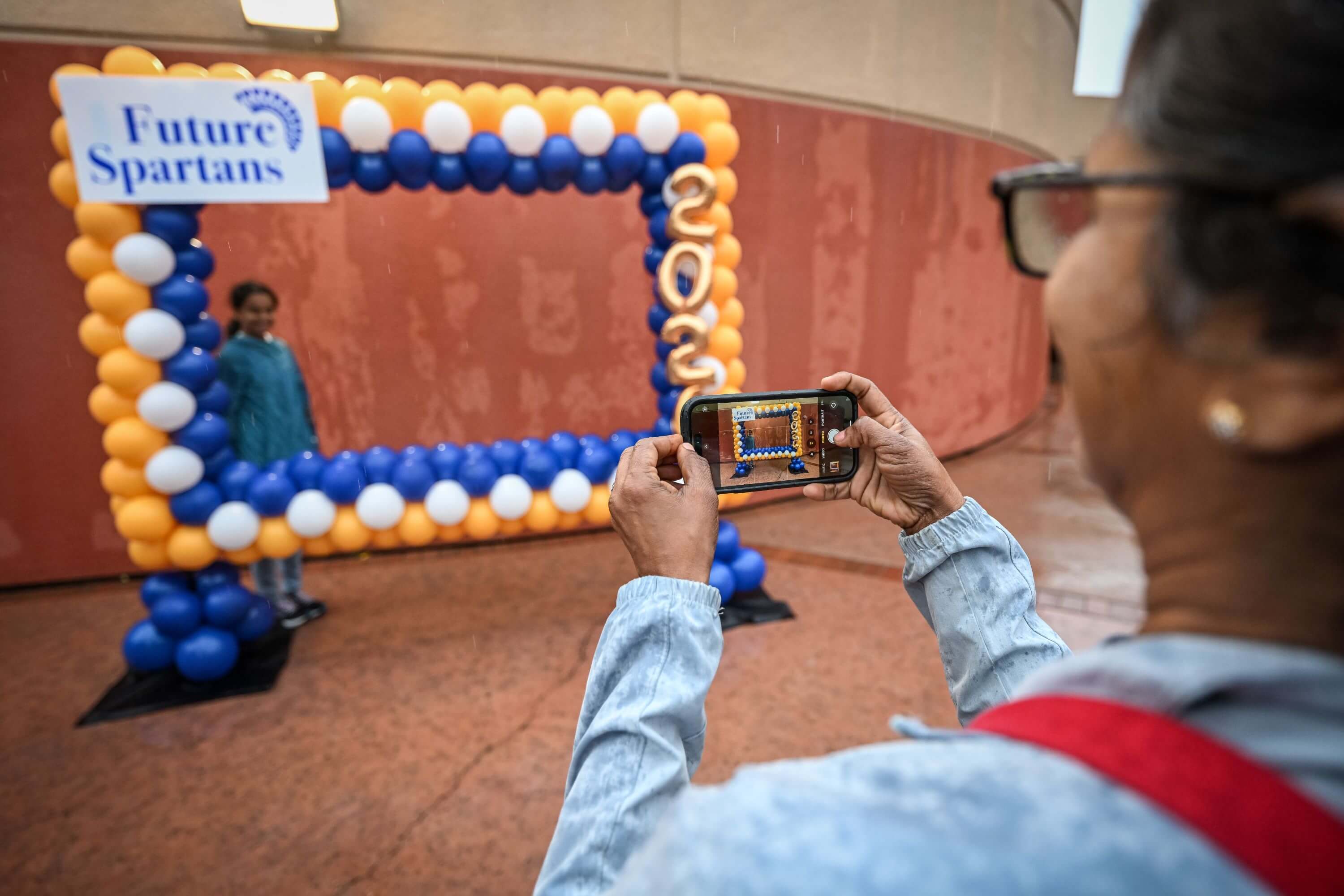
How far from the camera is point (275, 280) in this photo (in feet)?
11.1

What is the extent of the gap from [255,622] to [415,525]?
78cm

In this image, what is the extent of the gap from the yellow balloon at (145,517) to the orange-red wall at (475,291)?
4.16 ft

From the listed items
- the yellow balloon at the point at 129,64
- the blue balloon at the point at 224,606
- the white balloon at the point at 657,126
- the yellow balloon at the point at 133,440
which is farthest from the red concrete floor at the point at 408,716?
the yellow balloon at the point at 129,64

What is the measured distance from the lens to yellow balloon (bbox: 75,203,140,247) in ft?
7.07

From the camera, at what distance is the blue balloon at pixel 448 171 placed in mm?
2527

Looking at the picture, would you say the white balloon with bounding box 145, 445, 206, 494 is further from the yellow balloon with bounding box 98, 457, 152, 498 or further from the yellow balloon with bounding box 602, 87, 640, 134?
the yellow balloon with bounding box 602, 87, 640, 134

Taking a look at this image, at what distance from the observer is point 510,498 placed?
266 cm

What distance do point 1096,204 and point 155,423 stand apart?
2.69 meters

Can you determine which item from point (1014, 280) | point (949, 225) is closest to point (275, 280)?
point (949, 225)

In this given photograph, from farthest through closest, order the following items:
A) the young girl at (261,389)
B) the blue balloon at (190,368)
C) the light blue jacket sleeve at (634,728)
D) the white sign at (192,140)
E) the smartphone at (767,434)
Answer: the young girl at (261,389) → the blue balloon at (190,368) → the white sign at (192,140) → the smartphone at (767,434) → the light blue jacket sleeve at (634,728)

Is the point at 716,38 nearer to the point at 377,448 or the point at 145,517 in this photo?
the point at 377,448

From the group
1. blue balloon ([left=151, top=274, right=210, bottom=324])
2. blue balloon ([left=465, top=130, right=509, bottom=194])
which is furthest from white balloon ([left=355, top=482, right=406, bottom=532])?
blue balloon ([left=465, top=130, right=509, bottom=194])

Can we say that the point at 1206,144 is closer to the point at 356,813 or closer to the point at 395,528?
the point at 356,813

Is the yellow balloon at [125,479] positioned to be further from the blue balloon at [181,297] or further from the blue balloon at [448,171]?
the blue balloon at [448,171]
